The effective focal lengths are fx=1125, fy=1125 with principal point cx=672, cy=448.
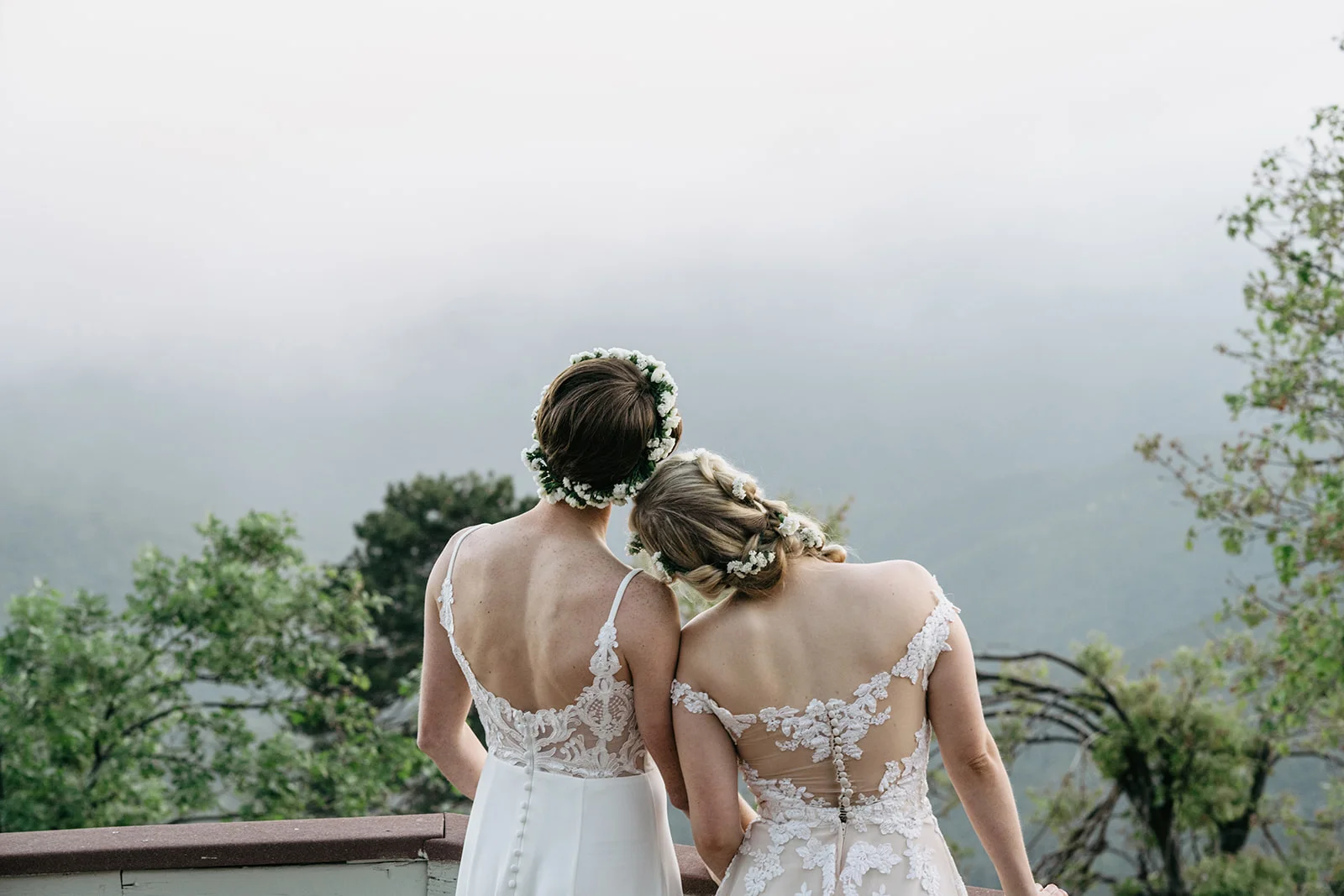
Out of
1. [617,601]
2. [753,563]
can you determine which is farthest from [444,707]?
[753,563]

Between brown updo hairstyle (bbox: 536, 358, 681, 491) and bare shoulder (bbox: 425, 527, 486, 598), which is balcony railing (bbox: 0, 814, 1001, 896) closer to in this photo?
bare shoulder (bbox: 425, 527, 486, 598)

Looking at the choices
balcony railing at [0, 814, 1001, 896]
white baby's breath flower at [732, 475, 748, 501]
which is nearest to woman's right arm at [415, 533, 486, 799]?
balcony railing at [0, 814, 1001, 896]

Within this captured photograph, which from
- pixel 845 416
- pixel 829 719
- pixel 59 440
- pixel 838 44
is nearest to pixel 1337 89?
pixel 829 719

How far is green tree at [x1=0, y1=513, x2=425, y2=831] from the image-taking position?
5668 millimetres

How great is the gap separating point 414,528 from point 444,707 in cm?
1008

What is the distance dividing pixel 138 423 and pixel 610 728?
93.2 m

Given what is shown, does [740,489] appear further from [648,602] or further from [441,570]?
[441,570]

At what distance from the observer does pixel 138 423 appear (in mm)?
85750

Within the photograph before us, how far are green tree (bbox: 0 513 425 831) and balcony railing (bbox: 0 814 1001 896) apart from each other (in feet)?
12.4

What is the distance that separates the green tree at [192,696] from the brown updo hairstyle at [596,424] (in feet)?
15.6

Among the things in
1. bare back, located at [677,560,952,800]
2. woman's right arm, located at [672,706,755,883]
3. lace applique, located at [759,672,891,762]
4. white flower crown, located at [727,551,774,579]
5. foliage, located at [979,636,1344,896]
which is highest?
white flower crown, located at [727,551,774,579]

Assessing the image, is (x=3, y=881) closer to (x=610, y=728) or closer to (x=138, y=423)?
(x=610, y=728)

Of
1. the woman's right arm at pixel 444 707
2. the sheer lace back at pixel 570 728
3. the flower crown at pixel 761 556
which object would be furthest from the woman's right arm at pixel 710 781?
the woman's right arm at pixel 444 707

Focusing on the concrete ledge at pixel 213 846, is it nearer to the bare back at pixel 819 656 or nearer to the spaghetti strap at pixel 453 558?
the spaghetti strap at pixel 453 558
